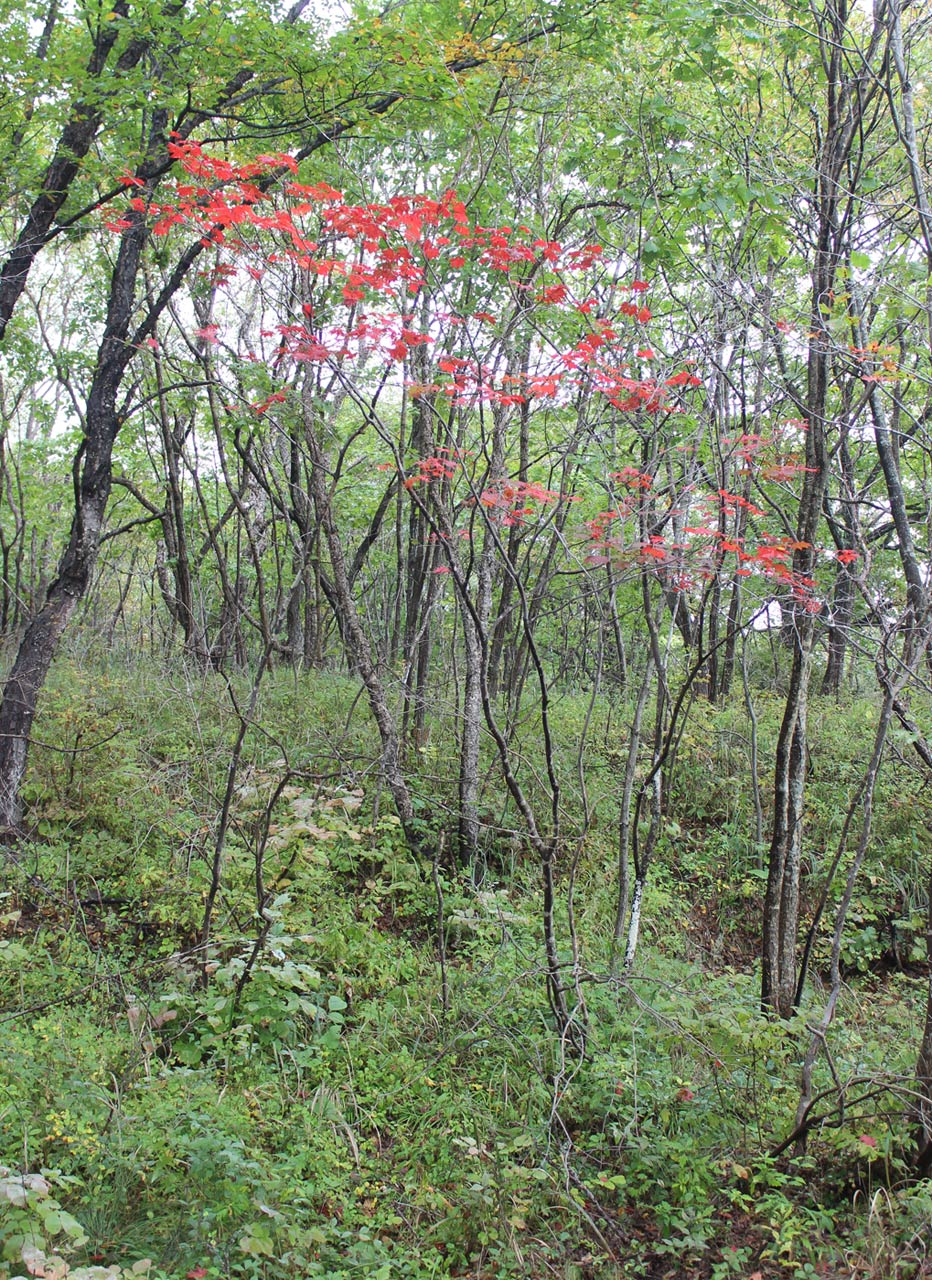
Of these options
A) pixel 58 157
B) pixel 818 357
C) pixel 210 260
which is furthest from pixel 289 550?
pixel 818 357

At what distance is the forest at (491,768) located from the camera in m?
2.93

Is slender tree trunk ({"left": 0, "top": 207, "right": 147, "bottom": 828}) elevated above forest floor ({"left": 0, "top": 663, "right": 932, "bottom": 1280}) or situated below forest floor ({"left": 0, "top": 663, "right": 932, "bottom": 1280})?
above

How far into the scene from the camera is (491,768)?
5801 millimetres

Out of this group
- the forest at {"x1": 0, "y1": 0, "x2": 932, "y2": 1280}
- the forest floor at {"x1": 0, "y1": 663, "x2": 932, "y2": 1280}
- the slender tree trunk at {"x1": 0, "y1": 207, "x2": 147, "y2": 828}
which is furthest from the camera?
the slender tree trunk at {"x1": 0, "y1": 207, "x2": 147, "y2": 828}

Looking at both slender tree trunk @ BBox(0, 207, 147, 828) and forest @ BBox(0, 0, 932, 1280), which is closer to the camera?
forest @ BBox(0, 0, 932, 1280)

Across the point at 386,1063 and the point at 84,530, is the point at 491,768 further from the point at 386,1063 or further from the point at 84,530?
the point at 84,530

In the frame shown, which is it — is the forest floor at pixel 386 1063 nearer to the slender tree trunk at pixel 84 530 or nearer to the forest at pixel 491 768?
the forest at pixel 491 768

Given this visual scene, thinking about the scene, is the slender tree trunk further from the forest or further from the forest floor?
the forest floor

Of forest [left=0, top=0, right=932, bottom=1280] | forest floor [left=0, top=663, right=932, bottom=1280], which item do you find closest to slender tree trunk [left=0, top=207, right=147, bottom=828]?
forest [left=0, top=0, right=932, bottom=1280]

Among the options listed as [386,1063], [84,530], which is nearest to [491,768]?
[386,1063]

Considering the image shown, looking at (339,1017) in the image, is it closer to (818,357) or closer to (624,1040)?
(624,1040)

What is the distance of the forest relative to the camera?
2932 millimetres

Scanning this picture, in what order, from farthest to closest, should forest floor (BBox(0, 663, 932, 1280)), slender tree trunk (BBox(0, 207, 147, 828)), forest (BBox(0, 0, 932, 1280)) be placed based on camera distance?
slender tree trunk (BBox(0, 207, 147, 828)) < forest (BBox(0, 0, 932, 1280)) < forest floor (BBox(0, 663, 932, 1280))

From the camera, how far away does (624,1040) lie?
3980 millimetres
